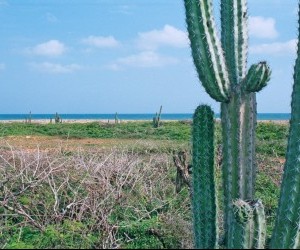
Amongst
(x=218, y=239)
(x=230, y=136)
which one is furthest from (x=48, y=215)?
(x=230, y=136)

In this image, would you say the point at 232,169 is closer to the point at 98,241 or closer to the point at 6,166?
the point at 98,241

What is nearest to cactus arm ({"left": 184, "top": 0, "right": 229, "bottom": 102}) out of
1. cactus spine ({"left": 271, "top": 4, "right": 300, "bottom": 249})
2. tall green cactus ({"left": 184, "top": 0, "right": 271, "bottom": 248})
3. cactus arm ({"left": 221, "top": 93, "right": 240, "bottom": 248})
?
tall green cactus ({"left": 184, "top": 0, "right": 271, "bottom": 248})

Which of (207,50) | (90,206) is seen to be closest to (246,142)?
(207,50)

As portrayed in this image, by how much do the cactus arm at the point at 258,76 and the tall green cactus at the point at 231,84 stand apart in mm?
20

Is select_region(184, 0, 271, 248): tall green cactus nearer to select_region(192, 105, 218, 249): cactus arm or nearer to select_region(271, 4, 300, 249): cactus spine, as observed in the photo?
select_region(192, 105, 218, 249): cactus arm

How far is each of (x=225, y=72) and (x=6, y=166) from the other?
455 cm

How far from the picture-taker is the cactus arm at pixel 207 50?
19.1 feet

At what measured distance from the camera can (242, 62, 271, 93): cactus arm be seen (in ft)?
18.5

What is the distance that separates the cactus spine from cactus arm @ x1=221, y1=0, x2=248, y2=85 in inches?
29.3

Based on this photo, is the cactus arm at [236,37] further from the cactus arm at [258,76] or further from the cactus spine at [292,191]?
the cactus spine at [292,191]

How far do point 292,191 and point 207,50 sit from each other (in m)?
1.59

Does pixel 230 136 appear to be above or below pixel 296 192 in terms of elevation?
above

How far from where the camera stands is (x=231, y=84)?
5.94m

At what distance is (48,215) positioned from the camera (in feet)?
26.4
